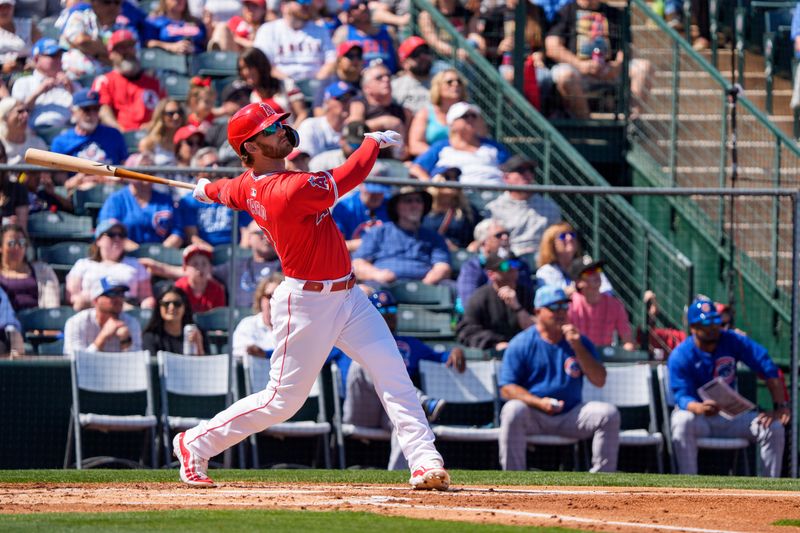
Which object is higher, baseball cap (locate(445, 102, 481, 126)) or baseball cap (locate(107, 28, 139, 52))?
baseball cap (locate(107, 28, 139, 52))

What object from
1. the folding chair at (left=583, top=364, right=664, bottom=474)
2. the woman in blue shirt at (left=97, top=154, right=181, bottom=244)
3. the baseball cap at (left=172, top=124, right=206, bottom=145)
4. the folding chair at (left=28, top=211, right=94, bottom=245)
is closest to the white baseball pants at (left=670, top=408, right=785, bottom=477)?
the folding chair at (left=583, top=364, right=664, bottom=474)

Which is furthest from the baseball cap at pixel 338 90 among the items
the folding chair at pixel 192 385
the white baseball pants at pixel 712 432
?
the white baseball pants at pixel 712 432

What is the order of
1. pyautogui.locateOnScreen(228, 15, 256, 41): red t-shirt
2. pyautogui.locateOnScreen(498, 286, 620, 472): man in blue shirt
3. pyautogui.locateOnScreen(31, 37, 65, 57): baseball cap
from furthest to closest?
pyautogui.locateOnScreen(228, 15, 256, 41): red t-shirt → pyautogui.locateOnScreen(31, 37, 65, 57): baseball cap → pyautogui.locateOnScreen(498, 286, 620, 472): man in blue shirt

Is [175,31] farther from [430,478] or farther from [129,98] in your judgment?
[430,478]

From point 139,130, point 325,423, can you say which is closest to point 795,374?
point 325,423

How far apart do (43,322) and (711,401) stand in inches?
190

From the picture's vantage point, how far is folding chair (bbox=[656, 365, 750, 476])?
1021 cm

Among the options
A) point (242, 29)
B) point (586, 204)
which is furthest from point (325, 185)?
point (242, 29)

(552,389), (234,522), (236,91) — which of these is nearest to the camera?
(234,522)

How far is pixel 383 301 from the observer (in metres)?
10.1

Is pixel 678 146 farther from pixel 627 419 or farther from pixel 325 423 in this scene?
pixel 325 423

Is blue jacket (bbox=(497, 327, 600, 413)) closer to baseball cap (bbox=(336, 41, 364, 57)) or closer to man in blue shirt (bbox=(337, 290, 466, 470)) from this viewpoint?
man in blue shirt (bbox=(337, 290, 466, 470))

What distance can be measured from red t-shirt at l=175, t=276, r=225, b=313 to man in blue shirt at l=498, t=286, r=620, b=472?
219 centimetres

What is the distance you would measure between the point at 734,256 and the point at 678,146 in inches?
126
